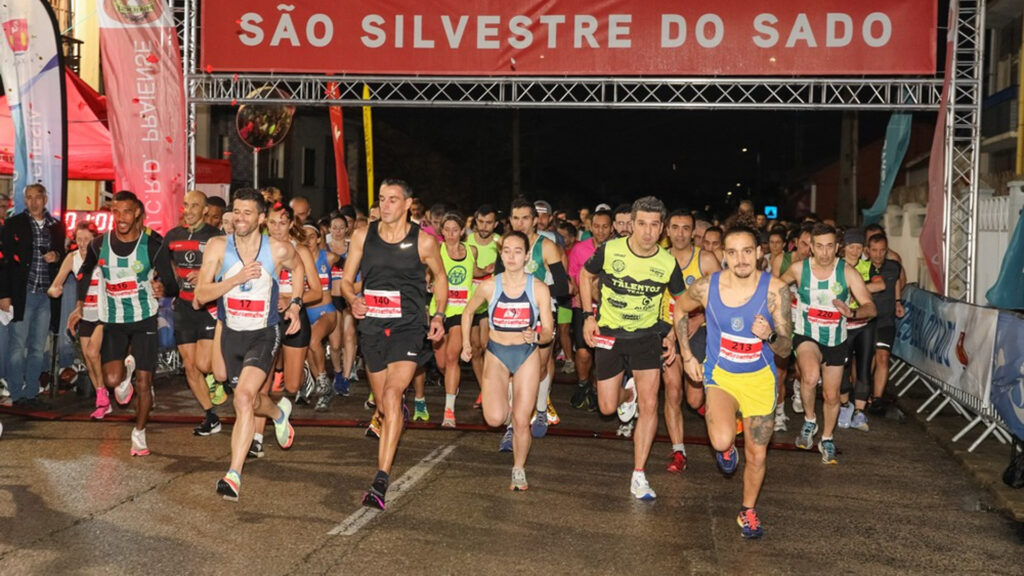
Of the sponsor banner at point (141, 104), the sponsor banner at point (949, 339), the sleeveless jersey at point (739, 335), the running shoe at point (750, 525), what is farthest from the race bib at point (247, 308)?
the sponsor banner at point (141, 104)

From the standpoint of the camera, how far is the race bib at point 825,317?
9484 mm

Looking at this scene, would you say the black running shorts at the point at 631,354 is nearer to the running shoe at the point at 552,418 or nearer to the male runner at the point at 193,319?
the running shoe at the point at 552,418

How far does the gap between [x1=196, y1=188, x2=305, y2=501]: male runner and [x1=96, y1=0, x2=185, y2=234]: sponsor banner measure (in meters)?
6.14

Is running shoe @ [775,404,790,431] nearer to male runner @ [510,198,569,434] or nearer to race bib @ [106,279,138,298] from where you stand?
male runner @ [510,198,569,434]

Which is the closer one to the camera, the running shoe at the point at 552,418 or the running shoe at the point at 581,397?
the running shoe at the point at 552,418

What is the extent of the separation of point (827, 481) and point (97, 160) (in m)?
11.7

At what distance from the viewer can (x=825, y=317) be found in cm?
949

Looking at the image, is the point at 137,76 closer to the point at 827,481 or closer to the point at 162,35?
the point at 162,35

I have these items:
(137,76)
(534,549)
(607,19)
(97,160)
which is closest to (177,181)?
(137,76)

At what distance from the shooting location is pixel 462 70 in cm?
1399

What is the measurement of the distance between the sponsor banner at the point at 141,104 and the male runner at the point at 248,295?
20.1 ft

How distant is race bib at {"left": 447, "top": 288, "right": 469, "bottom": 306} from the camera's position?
36.2 feet

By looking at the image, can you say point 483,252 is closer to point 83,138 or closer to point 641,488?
point 641,488

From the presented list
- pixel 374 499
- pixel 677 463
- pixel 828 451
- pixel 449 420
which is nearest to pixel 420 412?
pixel 449 420
